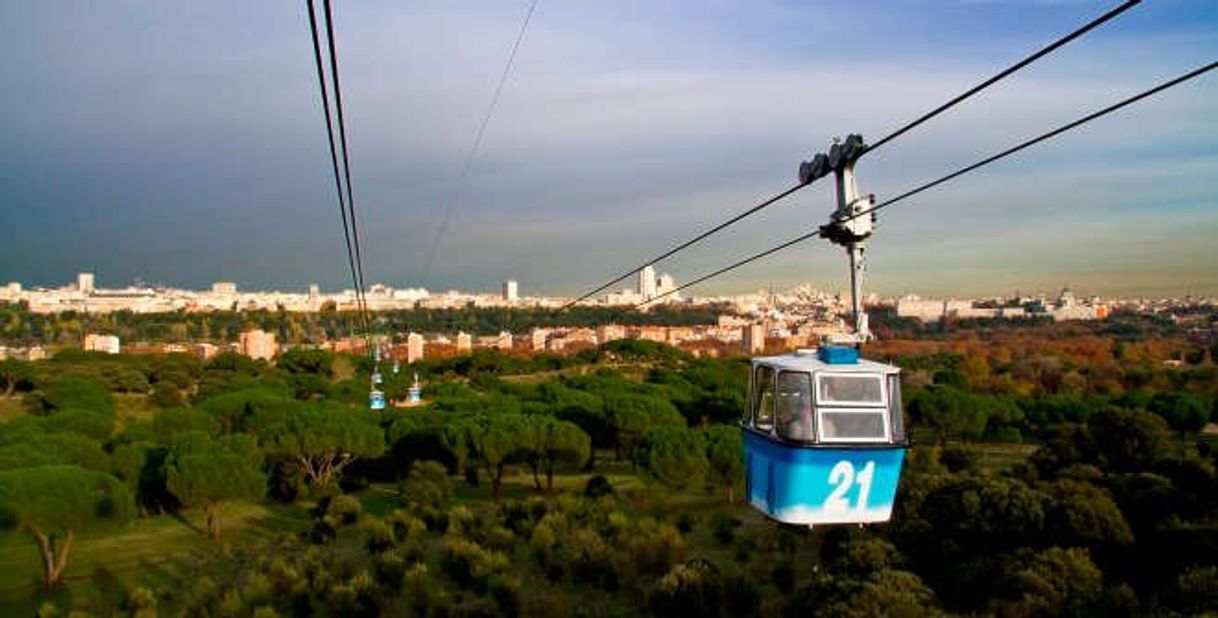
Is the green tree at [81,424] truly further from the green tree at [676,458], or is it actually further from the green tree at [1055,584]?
the green tree at [1055,584]

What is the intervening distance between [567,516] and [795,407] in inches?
645

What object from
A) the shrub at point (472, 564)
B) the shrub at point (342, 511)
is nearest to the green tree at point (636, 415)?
the shrub at point (342, 511)

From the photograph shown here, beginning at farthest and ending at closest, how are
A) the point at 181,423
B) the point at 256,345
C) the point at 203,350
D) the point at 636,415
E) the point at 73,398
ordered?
the point at 256,345 → the point at 203,350 → the point at 73,398 → the point at 636,415 → the point at 181,423

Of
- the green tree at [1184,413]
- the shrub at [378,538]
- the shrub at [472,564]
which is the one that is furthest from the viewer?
the green tree at [1184,413]

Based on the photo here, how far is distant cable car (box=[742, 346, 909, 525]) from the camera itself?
6.85 m

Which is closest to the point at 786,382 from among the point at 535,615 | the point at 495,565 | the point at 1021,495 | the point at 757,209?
the point at 757,209

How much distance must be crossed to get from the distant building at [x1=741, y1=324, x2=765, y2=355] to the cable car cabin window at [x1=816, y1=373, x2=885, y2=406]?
8200 centimetres

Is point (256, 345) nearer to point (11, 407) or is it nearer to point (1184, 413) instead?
point (11, 407)

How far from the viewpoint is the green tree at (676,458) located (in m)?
26.4

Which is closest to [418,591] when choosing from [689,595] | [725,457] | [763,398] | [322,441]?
[689,595]

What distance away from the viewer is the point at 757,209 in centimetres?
736

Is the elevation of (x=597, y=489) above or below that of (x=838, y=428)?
below

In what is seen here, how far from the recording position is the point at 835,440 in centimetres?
684

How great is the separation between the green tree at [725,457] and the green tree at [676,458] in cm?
25
